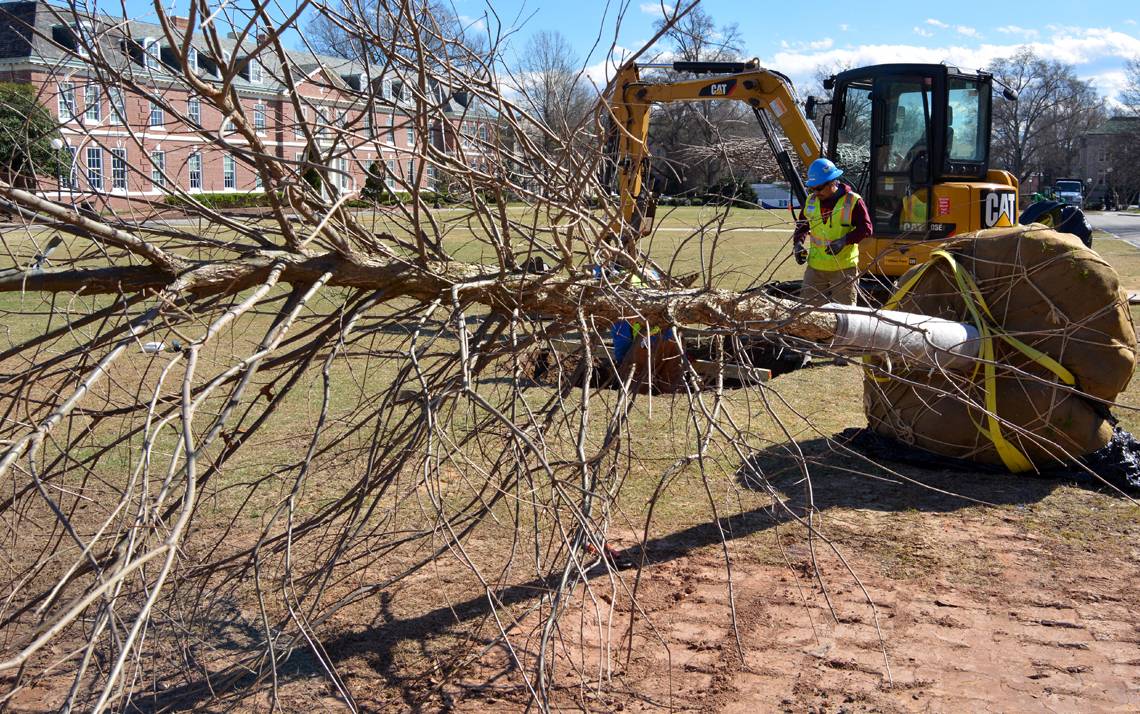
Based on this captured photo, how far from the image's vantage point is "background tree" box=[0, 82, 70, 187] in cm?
351

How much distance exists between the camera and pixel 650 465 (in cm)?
645

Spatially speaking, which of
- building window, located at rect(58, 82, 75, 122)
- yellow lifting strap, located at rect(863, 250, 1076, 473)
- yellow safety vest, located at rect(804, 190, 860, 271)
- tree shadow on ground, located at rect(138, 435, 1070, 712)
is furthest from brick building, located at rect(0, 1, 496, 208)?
yellow safety vest, located at rect(804, 190, 860, 271)

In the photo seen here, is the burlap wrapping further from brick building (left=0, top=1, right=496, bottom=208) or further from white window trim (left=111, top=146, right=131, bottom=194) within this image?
white window trim (left=111, top=146, right=131, bottom=194)

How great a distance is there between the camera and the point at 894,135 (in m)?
11.4

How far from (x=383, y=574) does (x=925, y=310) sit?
3.61 metres

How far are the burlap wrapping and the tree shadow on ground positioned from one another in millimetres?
283

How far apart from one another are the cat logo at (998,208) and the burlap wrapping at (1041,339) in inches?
213

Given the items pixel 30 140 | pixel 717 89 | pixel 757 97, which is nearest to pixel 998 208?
pixel 757 97

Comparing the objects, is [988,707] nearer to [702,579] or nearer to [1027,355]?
[702,579]

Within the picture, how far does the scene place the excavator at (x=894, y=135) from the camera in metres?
11.0

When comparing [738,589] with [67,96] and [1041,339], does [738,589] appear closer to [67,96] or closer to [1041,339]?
[1041,339]

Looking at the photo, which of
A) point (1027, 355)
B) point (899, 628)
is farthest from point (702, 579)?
point (1027, 355)

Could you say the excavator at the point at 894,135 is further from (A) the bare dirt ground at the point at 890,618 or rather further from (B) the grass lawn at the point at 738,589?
(A) the bare dirt ground at the point at 890,618

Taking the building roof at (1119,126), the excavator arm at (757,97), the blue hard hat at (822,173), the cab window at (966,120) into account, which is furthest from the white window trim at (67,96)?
the building roof at (1119,126)
